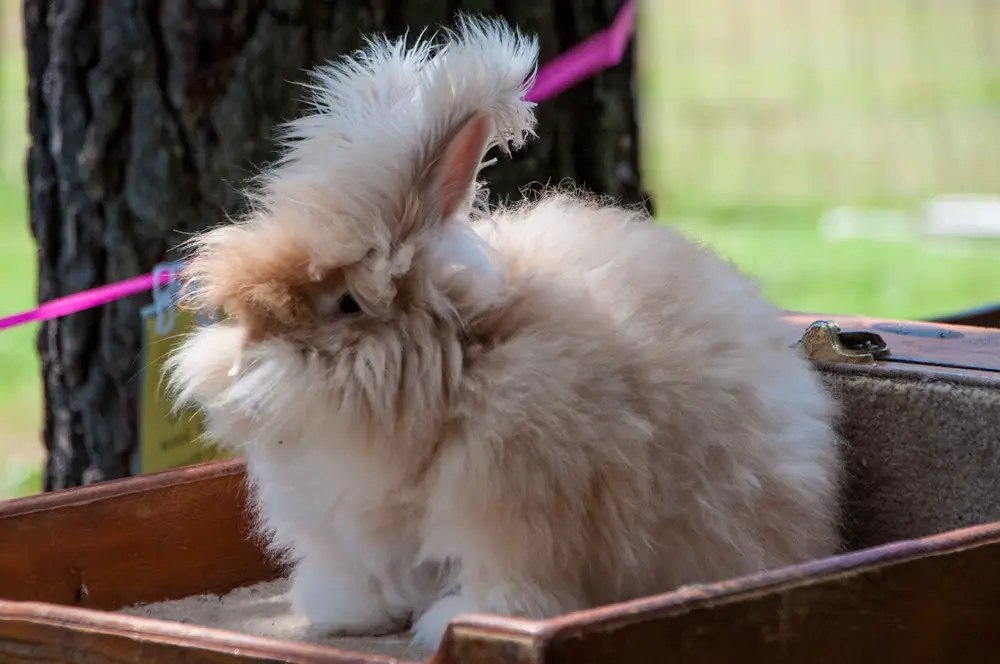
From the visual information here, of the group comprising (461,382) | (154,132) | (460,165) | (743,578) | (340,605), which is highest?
(154,132)

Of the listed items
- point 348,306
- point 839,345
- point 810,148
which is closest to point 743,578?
point 348,306

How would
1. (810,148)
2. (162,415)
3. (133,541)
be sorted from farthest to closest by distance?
(810,148) < (162,415) < (133,541)

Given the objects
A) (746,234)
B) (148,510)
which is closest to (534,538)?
(148,510)

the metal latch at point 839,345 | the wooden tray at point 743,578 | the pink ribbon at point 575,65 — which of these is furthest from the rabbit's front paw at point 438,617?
the pink ribbon at point 575,65

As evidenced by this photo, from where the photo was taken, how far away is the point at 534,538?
1335 mm

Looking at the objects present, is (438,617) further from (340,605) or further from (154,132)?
(154,132)

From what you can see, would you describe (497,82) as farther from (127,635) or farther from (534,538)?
(127,635)

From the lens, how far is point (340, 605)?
1.55 m

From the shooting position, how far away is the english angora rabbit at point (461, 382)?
1.34 m

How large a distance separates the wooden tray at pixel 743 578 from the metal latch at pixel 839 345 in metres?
0.02

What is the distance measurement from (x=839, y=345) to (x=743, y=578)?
0.78 meters

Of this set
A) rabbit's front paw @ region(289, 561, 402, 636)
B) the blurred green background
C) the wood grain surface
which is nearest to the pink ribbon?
the wood grain surface

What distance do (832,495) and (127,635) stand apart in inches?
32.2

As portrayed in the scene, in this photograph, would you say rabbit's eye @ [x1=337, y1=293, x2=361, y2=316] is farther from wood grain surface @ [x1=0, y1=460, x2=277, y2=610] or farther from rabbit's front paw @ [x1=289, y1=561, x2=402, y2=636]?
wood grain surface @ [x1=0, y1=460, x2=277, y2=610]
